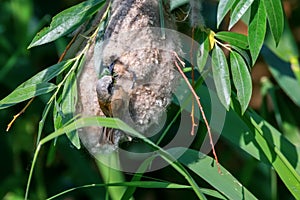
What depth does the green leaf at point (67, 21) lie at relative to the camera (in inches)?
39.9

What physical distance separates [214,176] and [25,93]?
333mm

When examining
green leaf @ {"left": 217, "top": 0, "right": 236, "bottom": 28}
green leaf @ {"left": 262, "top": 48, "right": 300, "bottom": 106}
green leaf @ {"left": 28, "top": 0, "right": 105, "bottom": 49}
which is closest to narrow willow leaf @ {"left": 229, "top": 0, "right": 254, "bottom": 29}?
green leaf @ {"left": 217, "top": 0, "right": 236, "bottom": 28}

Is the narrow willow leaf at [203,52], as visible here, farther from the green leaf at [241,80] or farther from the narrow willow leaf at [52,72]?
the narrow willow leaf at [52,72]

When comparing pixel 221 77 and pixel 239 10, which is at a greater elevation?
pixel 239 10

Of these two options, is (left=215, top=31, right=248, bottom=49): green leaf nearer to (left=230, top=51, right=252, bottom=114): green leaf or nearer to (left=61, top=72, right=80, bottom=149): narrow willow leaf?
(left=230, top=51, right=252, bottom=114): green leaf

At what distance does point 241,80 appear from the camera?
1003 millimetres

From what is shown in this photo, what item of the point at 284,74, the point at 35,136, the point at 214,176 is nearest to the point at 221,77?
the point at 214,176

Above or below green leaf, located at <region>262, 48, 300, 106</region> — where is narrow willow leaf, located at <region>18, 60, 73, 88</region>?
above

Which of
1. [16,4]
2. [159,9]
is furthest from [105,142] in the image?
[16,4]

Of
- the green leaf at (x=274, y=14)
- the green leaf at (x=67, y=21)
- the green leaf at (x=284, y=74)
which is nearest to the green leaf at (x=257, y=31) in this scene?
the green leaf at (x=274, y=14)

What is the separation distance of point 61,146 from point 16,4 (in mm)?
434

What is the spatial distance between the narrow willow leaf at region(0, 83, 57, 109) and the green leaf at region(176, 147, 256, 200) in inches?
9.6

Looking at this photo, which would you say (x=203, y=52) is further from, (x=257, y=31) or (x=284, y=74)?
(x=284, y=74)

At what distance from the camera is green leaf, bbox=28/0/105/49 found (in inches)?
39.9
